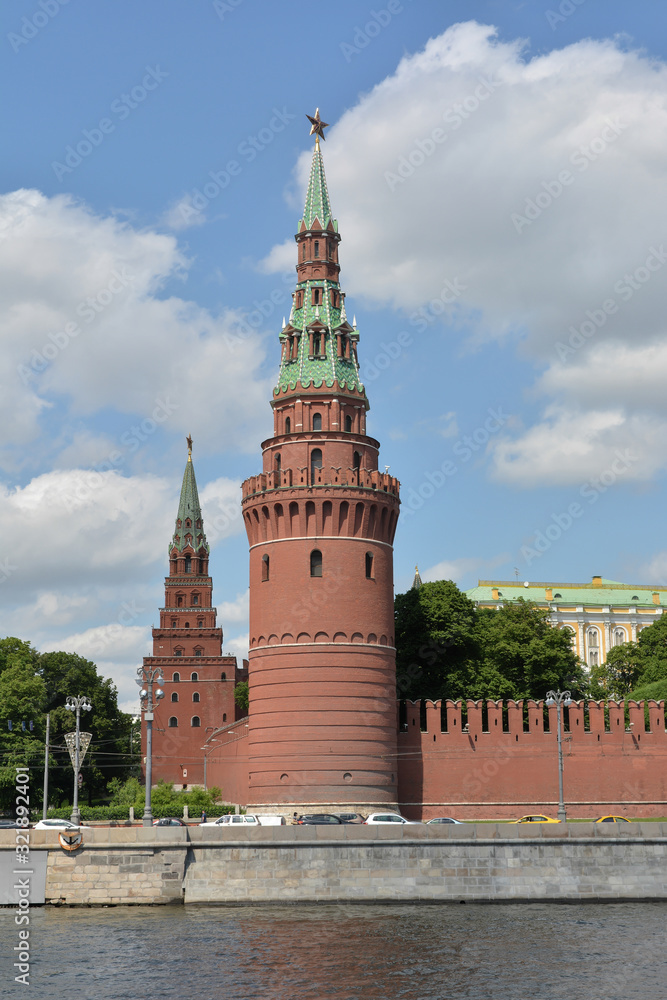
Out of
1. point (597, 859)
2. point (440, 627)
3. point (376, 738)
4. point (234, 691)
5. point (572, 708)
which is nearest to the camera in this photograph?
point (597, 859)

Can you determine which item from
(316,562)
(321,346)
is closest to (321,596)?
(316,562)

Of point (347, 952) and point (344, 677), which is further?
point (344, 677)

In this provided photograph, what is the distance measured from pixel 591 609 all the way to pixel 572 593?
463 cm

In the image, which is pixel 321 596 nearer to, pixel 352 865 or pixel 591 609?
pixel 352 865

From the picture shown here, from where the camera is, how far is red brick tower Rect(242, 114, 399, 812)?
53781 mm

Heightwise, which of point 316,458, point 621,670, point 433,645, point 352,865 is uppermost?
point 316,458

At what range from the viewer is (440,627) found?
64.6m

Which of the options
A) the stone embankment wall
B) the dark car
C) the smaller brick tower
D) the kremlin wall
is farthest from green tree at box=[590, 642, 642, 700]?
the stone embankment wall

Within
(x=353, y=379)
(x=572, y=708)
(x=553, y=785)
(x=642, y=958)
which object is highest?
(x=353, y=379)

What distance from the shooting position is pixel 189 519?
369ft

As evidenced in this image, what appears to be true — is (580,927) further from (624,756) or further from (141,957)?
(624,756)

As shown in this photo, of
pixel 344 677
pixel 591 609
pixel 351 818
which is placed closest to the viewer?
pixel 351 818

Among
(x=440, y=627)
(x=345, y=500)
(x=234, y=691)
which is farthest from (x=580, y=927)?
(x=234, y=691)

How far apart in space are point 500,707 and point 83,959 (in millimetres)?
29743
